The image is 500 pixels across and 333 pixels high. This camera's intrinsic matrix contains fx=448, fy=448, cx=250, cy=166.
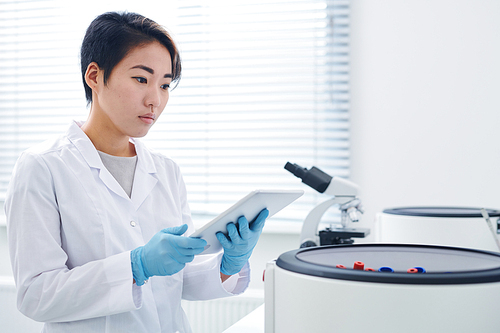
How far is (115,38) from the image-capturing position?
3.72ft

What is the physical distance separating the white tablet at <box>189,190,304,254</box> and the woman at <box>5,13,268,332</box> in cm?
3

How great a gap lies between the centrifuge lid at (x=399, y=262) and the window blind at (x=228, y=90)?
1.30 metres

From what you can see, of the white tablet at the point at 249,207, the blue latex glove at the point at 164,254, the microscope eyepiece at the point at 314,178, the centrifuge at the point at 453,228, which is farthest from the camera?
the microscope eyepiece at the point at 314,178

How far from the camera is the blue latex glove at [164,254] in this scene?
3.16 ft

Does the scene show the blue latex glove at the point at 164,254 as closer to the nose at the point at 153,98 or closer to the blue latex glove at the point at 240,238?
the blue latex glove at the point at 240,238

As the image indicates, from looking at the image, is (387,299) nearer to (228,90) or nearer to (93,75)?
(93,75)

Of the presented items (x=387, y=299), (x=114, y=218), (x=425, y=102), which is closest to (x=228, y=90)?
(x=425, y=102)

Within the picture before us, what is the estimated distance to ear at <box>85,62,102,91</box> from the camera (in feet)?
3.80

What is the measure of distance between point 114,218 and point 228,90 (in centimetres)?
132

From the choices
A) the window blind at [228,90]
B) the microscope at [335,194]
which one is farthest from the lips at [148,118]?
the window blind at [228,90]

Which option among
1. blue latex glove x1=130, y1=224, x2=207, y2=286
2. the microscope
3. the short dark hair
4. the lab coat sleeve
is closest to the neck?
the short dark hair

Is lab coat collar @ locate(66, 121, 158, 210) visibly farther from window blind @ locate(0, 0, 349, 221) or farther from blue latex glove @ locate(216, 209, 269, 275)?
window blind @ locate(0, 0, 349, 221)

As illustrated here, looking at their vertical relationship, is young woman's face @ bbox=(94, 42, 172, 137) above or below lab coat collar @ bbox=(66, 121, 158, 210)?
above

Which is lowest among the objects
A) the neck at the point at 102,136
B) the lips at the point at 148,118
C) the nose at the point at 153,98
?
the neck at the point at 102,136
